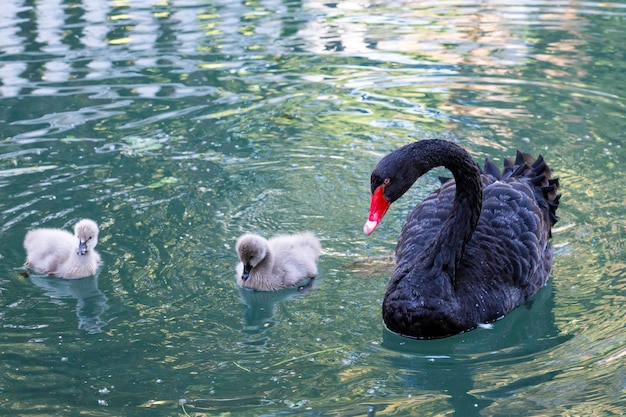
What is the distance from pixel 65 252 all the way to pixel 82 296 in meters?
0.35

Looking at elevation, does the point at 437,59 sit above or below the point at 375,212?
below

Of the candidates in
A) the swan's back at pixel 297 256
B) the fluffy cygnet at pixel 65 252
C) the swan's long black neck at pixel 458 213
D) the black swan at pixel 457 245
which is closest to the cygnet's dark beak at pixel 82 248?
the fluffy cygnet at pixel 65 252

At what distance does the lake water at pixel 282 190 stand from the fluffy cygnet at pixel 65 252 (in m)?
0.08

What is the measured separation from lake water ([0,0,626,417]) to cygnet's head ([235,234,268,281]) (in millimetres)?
166

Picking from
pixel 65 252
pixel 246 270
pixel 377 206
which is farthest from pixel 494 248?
pixel 65 252

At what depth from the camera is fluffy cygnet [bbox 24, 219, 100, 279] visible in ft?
16.4

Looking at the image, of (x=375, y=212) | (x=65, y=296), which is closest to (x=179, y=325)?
(x=65, y=296)

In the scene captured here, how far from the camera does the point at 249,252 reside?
4.84 meters

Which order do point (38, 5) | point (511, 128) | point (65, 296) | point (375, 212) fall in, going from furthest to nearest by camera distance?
point (38, 5)
point (511, 128)
point (65, 296)
point (375, 212)

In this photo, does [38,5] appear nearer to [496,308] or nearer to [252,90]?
[252,90]

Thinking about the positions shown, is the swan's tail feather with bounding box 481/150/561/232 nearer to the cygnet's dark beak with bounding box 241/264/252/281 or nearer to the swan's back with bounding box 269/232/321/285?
the swan's back with bounding box 269/232/321/285

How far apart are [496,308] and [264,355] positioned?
1.22m

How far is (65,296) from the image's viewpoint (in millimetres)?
4930

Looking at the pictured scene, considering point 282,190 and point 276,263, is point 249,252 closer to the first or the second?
point 276,263
